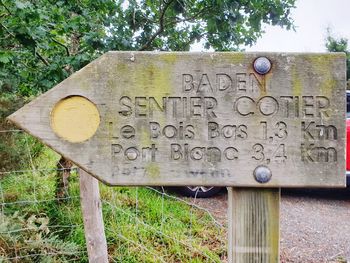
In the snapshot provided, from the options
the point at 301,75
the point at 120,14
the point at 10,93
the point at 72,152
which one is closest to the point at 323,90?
the point at 301,75

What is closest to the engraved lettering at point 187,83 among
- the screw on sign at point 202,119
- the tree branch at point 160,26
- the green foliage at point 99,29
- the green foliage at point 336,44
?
the screw on sign at point 202,119

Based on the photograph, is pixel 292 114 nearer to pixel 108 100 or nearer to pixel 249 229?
pixel 249 229

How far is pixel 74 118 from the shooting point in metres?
1.23

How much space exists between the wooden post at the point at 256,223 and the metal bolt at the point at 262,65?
1.16 ft

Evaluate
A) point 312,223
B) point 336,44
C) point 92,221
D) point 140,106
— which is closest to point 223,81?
point 140,106

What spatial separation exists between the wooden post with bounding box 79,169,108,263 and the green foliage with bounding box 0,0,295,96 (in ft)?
2.51

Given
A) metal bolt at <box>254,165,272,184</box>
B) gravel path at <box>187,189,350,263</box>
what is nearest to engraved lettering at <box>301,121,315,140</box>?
metal bolt at <box>254,165,272,184</box>

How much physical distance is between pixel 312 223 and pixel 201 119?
4107 millimetres

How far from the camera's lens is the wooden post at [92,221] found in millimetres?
2893

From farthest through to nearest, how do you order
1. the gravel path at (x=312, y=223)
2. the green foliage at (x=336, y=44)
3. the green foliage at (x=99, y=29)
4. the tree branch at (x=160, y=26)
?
the green foliage at (x=336, y=44)
the gravel path at (x=312, y=223)
the tree branch at (x=160, y=26)
the green foliage at (x=99, y=29)

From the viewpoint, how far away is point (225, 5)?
348 cm

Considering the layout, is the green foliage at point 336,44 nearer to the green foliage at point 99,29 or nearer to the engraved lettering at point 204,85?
the green foliage at point 99,29

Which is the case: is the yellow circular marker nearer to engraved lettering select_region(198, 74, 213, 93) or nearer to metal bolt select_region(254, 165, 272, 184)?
engraved lettering select_region(198, 74, 213, 93)

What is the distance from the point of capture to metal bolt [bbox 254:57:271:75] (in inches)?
47.6
